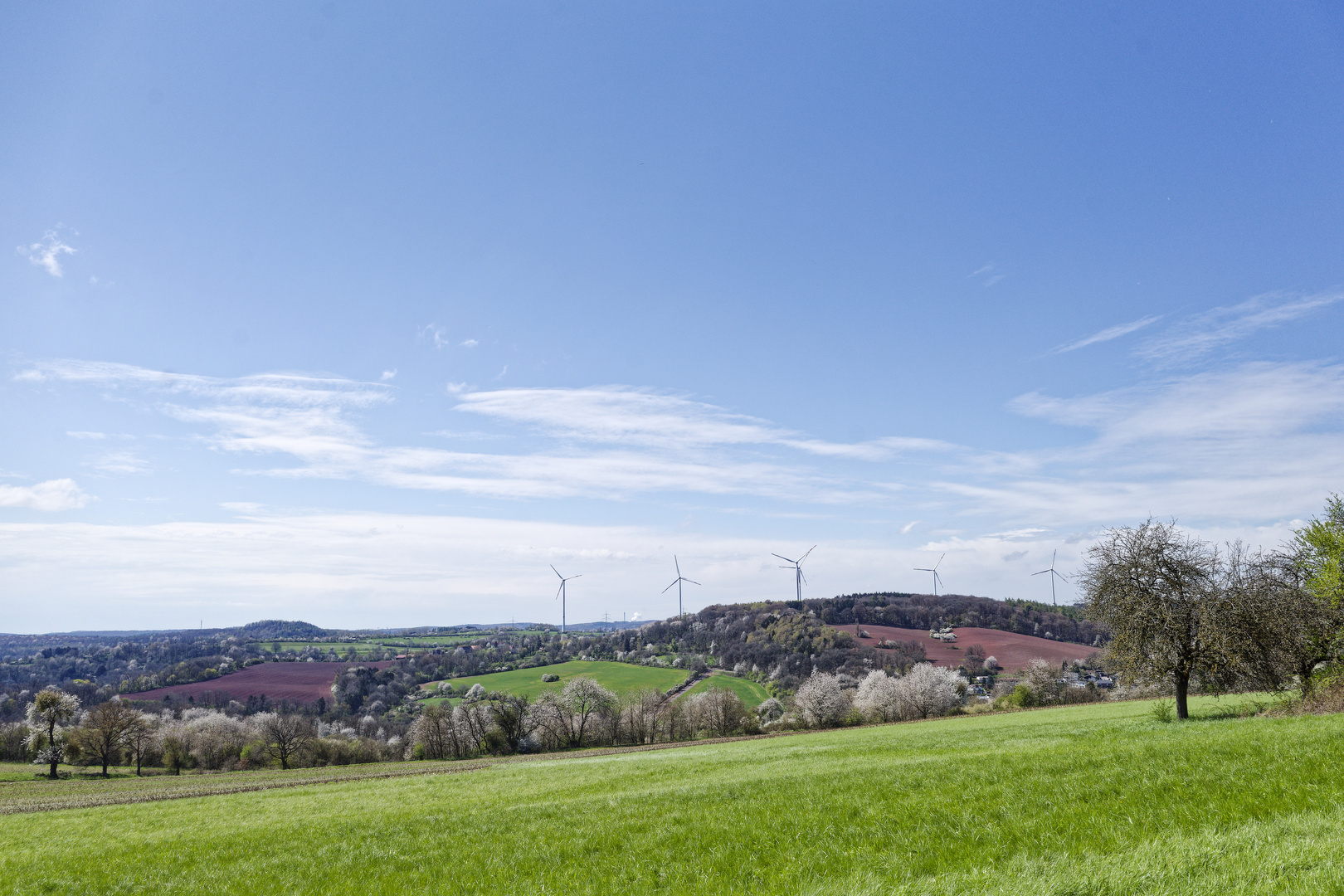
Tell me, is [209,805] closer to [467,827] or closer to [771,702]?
[467,827]

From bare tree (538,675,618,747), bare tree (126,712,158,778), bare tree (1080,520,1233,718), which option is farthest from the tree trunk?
bare tree (126,712,158,778)

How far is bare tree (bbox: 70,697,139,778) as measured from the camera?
7400 centimetres

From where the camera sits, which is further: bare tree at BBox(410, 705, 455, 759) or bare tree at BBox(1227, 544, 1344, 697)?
bare tree at BBox(410, 705, 455, 759)

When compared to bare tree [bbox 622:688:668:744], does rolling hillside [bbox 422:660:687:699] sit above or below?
below

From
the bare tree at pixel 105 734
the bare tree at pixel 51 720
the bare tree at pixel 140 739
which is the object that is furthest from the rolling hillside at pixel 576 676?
the bare tree at pixel 51 720

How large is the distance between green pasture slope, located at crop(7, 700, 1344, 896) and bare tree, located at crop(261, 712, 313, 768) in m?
64.3

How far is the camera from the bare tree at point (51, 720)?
72250 mm

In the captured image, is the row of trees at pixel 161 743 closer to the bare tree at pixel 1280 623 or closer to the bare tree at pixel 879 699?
the bare tree at pixel 879 699

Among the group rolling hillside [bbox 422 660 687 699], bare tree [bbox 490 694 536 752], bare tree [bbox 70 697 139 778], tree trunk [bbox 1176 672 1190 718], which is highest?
tree trunk [bbox 1176 672 1190 718]

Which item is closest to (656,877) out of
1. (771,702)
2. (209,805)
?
(209,805)

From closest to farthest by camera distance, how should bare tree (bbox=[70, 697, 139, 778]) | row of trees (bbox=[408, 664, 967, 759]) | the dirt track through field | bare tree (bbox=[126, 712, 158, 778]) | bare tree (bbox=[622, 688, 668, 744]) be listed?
the dirt track through field < bare tree (bbox=[70, 697, 139, 778]) < bare tree (bbox=[126, 712, 158, 778]) < row of trees (bbox=[408, 664, 967, 759]) < bare tree (bbox=[622, 688, 668, 744])

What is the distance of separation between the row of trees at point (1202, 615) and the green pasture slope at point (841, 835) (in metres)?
11.3

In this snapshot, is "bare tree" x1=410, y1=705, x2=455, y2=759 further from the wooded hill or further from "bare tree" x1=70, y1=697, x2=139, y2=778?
the wooded hill

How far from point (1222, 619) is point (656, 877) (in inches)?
1451
